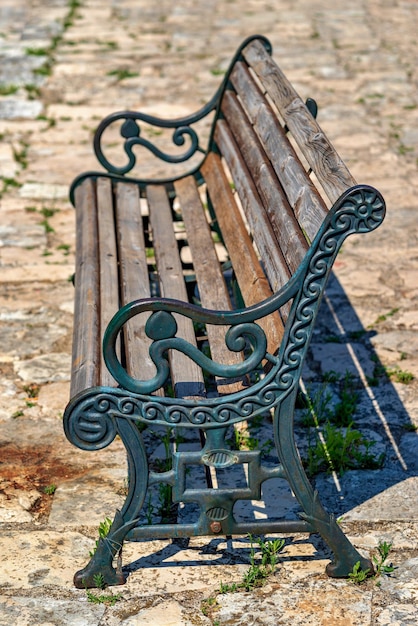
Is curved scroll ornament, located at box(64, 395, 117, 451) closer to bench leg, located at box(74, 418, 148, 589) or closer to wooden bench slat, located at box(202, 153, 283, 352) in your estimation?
bench leg, located at box(74, 418, 148, 589)

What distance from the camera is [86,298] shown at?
3.64m

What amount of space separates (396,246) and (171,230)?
5.35 ft

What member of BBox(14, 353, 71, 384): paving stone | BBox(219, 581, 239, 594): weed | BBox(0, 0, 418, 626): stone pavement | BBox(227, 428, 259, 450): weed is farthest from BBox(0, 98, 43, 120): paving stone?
BBox(219, 581, 239, 594): weed

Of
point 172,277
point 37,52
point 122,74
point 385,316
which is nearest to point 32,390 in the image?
point 172,277

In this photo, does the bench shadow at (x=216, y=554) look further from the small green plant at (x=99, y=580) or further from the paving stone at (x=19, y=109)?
the paving stone at (x=19, y=109)

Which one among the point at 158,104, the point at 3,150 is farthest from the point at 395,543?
the point at 158,104

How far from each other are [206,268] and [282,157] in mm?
553

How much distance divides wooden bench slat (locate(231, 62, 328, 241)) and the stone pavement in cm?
100

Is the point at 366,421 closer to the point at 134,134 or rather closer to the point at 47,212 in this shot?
Result: the point at 134,134

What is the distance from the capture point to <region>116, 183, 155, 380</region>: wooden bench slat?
10.8 feet

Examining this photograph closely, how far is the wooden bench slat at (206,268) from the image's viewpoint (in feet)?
11.0

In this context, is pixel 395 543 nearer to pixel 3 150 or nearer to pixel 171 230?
pixel 171 230

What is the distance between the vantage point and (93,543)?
10.8ft

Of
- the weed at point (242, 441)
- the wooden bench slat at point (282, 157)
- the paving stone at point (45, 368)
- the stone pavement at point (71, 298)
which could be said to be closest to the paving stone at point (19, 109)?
the stone pavement at point (71, 298)
